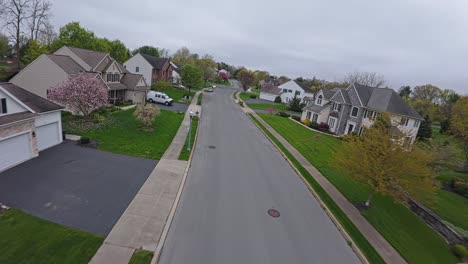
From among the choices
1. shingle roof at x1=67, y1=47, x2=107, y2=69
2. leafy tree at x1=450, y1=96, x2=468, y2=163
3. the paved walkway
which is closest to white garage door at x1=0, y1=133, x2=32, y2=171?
shingle roof at x1=67, y1=47, x2=107, y2=69

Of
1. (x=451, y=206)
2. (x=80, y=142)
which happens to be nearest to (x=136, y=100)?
(x=80, y=142)

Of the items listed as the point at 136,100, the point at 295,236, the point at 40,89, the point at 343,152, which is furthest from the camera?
the point at 136,100

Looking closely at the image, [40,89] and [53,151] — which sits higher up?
[40,89]

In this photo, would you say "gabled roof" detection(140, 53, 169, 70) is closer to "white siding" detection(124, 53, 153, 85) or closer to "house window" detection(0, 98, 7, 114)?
"white siding" detection(124, 53, 153, 85)

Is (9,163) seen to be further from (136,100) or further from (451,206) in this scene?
(451,206)

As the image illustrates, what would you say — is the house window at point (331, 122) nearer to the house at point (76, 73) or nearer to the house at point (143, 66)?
the house at point (76, 73)

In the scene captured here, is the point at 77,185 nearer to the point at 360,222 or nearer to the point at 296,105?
the point at 360,222
